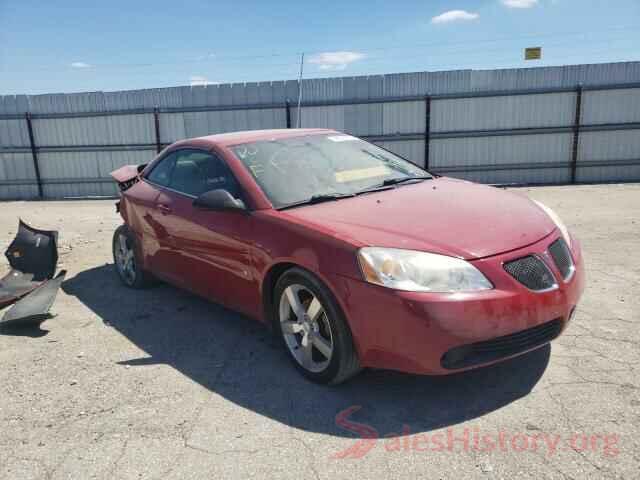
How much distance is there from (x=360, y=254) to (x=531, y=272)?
2.98 ft

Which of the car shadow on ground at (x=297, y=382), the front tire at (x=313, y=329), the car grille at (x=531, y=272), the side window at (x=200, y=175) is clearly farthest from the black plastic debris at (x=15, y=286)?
the car grille at (x=531, y=272)

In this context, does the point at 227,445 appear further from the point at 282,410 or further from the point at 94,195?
the point at 94,195

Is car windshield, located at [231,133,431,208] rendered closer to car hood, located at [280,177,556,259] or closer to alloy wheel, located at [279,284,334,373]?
car hood, located at [280,177,556,259]

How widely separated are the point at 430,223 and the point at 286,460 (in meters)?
1.49

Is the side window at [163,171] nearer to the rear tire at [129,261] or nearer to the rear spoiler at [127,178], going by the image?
the rear spoiler at [127,178]

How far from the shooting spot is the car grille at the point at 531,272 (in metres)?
2.77

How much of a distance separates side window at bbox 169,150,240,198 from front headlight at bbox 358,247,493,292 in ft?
4.38

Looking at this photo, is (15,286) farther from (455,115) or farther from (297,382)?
(455,115)

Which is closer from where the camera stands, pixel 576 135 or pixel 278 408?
pixel 278 408

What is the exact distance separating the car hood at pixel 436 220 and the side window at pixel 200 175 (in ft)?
2.37

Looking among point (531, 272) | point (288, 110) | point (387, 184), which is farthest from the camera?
point (288, 110)

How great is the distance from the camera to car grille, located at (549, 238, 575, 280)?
9.83ft

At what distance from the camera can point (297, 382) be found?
332cm

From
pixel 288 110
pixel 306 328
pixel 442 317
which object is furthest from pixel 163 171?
pixel 288 110
